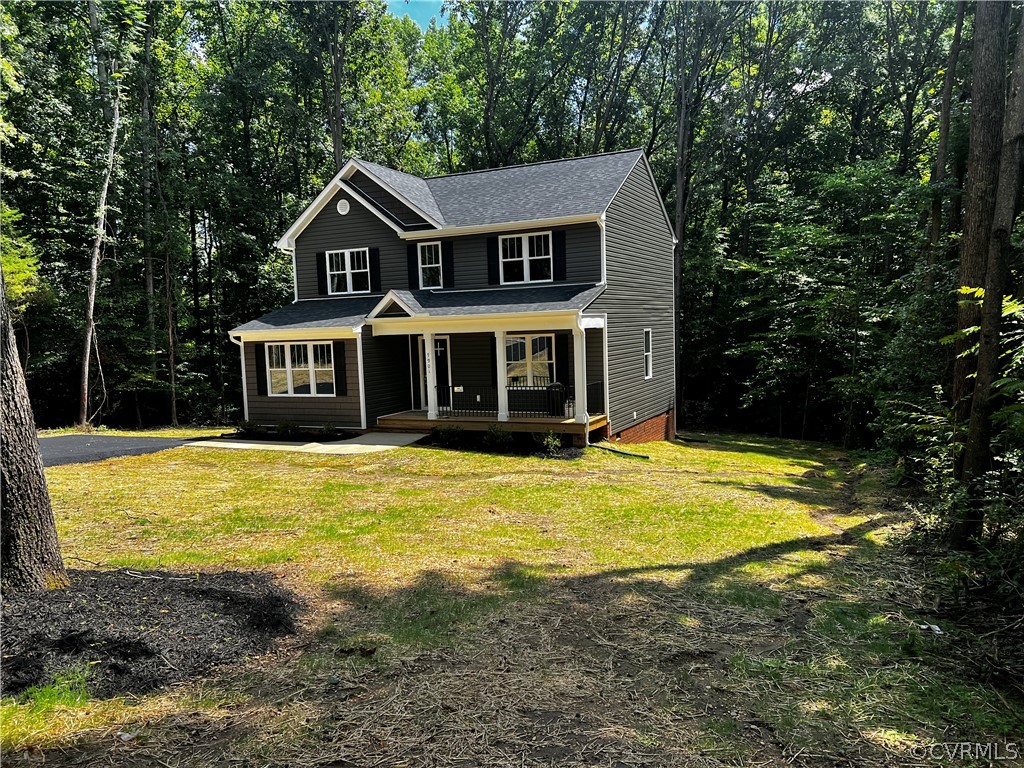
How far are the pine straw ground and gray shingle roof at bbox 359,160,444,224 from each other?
11083mm

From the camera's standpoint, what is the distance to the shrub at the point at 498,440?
14109 millimetres

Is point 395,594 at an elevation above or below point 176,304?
below

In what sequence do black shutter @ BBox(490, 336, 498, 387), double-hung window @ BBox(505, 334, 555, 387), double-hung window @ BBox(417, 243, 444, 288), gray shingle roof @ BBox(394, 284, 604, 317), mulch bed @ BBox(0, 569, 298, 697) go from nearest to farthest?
mulch bed @ BBox(0, 569, 298, 697), gray shingle roof @ BBox(394, 284, 604, 317), double-hung window @ BBox(505, 334, 555, 387), black shutter @ BBox(490, 336, 498, 387), double-hung window @ BBox(417, 243, 444, 288)

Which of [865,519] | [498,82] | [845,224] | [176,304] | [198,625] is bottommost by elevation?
[865,519]

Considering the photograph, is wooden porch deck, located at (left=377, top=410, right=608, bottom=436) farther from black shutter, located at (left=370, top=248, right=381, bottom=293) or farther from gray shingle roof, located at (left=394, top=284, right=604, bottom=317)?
black shutter, located at (left=370, top=248, right=381, bottom=293)

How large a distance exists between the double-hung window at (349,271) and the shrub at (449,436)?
19.7 feet

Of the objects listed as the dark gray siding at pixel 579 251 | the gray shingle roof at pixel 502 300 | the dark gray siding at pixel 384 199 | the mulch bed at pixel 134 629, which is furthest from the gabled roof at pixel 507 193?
the mulch bed at pixel 134 629

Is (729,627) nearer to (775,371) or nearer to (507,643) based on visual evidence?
(507,643)

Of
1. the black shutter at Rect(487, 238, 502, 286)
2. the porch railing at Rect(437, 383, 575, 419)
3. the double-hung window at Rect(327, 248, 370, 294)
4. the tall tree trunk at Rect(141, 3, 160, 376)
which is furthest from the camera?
the tall tree trunk at Rect(141, 3, 160, 376)

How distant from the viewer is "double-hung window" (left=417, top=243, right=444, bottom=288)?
17484mm

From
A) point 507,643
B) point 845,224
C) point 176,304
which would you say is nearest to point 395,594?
point 507,643

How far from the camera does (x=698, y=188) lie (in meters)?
27.7

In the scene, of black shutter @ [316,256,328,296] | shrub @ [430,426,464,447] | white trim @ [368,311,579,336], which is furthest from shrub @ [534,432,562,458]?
black shutter @ [316,256,328,296]

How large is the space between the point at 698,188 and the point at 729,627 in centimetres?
2666
